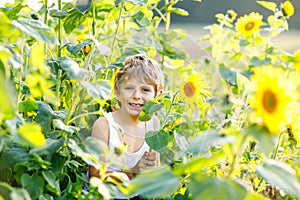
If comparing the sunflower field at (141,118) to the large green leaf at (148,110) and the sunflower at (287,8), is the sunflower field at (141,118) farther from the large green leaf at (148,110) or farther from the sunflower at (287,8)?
the sunflower at (287,8)

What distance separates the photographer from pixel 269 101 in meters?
Answer: 0.74

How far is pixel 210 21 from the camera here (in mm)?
4816

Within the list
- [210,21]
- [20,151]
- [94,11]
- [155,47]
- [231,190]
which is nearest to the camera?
[231,190]

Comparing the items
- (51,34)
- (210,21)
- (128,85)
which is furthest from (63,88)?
(210,21)

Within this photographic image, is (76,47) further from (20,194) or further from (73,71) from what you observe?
(20,194)

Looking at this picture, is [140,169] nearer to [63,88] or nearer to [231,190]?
[63,88]

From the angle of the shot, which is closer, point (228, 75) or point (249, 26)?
point (228, 75)

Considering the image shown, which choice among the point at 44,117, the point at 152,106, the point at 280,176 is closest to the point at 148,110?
the point at 152,106

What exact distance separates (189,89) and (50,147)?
320 millimetres

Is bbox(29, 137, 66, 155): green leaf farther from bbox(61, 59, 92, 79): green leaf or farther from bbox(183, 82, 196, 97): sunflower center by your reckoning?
bbox(183, 82, 196, 97): sunflower center

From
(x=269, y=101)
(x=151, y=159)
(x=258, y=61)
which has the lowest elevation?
(x=258, y=61)

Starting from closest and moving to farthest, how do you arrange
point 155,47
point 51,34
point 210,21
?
point 51,34 → point 155,47 → point 210,21

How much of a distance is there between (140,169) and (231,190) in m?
0.38

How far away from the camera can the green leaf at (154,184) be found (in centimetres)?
74
